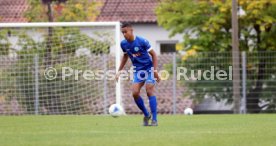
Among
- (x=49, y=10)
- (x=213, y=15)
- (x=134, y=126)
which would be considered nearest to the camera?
(x=134, y=126)

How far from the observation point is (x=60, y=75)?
23.6m

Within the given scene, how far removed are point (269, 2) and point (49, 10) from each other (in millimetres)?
7531

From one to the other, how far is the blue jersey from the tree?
10.0 meters

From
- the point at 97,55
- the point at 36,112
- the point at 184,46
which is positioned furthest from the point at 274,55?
the point at 36,112

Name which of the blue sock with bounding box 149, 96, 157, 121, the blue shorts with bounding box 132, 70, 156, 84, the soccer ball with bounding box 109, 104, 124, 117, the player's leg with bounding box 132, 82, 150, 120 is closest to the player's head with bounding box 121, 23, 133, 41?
the blue shorts with bounding box 132, 70, 156, 84

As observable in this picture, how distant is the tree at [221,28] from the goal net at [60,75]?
2.53m

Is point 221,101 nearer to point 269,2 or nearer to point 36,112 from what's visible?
point 269,2

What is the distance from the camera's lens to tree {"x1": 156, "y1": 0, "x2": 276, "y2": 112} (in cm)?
2447

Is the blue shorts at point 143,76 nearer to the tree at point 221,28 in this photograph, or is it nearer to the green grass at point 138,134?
the green grass at point 138,134

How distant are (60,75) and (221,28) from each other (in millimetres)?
5559

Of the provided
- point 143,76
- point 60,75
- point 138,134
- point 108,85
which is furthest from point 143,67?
point 108,85

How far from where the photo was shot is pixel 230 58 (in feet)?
79.3

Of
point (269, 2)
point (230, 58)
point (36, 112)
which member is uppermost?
point (269, 2)

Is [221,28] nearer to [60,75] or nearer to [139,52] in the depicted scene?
[60,75]
